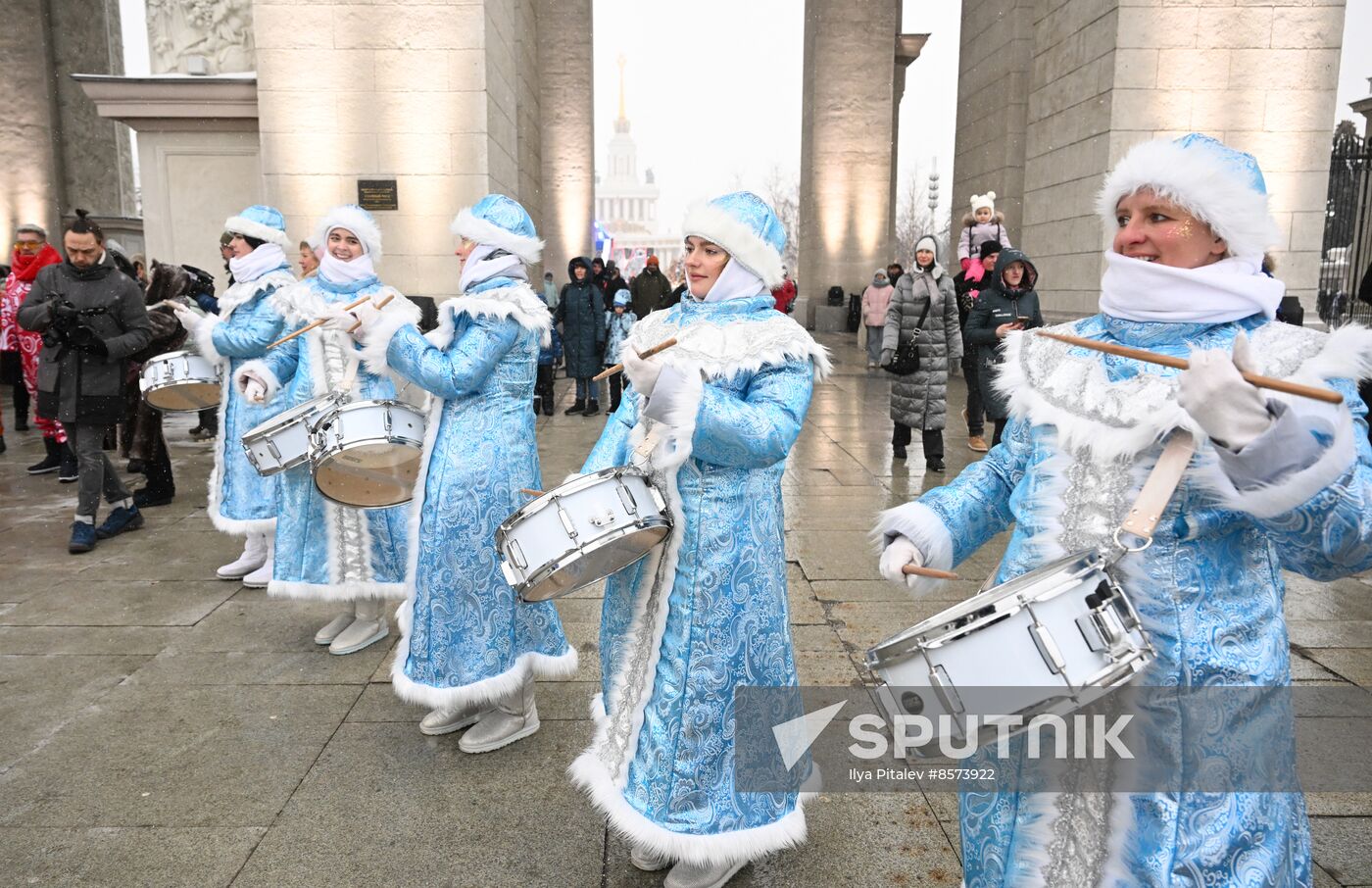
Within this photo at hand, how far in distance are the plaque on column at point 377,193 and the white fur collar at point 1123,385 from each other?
8.81 metres

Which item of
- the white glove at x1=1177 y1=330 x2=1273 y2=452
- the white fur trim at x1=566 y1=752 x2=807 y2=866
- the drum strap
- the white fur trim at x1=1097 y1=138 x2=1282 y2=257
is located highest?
the white fur trim at x1=1097 y1=138 x2=1282 y2=257

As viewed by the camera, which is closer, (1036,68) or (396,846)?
(396,846)

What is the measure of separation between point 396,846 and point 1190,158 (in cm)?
281

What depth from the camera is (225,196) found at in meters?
9.91

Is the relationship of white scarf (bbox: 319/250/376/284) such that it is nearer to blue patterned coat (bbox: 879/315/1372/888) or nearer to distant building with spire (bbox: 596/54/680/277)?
blue patterned coat (bbox: 879/315/1372/888)

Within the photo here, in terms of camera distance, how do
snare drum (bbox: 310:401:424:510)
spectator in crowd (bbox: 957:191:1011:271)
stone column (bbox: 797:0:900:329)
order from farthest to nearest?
stone column (bbox: 797:0:900:329) → spectator in crowd (bbox: 957:191:1011:271) → snare drum (bbox: 310:401:424:510)

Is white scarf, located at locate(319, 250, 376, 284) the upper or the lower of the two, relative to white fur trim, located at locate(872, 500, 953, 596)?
upper

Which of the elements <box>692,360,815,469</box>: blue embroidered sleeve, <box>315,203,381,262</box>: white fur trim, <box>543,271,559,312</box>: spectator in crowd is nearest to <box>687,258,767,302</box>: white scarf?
<box>692,360,815,469</box>: blue embroidered sleeve

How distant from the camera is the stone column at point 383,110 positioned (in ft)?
30.4

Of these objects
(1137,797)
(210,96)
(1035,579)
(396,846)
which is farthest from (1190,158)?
(210,96)

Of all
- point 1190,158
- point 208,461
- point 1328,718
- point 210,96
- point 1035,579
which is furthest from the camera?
point 210,96

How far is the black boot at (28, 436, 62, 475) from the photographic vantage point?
844 centimetres

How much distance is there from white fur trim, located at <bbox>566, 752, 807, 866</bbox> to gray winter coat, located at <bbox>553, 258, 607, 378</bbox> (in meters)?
9.61

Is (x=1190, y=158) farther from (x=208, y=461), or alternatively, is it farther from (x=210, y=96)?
(x=210, y=96)
